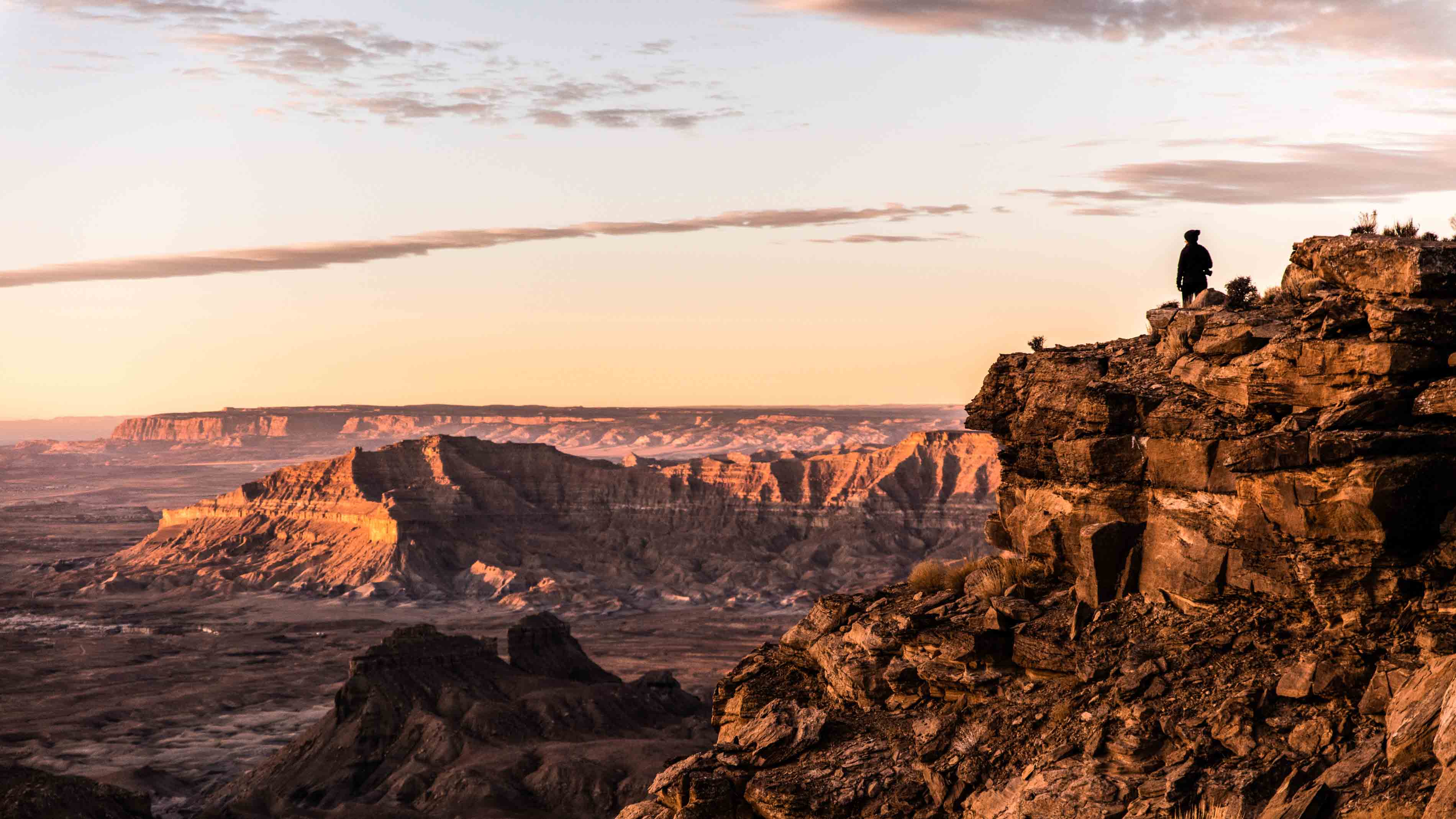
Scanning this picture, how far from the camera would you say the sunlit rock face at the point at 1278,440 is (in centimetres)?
1609

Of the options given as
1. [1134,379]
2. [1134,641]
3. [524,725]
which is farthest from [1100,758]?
[524,725]

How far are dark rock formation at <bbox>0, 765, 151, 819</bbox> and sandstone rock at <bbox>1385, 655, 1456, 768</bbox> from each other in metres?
59.0

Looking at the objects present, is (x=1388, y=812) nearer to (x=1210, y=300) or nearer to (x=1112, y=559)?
(x=1112, y=559)

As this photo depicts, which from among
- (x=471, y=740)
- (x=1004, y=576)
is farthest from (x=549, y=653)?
(x=1004, y=576)

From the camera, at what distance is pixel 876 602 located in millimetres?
23703

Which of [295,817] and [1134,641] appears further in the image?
[295,817]

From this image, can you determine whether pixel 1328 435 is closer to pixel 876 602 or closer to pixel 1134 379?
pixel 1134 379

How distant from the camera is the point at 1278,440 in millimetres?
16984

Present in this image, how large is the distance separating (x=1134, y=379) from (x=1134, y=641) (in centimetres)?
426

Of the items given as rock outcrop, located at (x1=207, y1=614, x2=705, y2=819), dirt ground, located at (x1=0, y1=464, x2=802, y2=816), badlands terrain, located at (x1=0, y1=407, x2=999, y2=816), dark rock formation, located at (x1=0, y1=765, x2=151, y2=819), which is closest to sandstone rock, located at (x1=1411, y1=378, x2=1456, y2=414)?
dark rock formation, located at (x1=0, y1=765, x2=151, y2=819)

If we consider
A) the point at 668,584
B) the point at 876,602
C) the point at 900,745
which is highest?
the point at 876,602

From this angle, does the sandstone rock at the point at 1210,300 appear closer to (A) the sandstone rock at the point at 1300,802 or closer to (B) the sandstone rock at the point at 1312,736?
(B) the sandstone rock at the point at 1312,736

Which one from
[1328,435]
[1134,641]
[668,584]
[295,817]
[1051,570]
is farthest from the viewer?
[668,584]

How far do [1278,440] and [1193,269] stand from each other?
615cm
